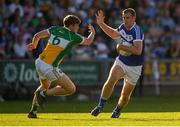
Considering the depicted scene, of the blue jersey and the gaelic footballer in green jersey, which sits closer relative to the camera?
the gaelic footballer in green jersey

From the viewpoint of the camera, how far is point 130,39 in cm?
1570

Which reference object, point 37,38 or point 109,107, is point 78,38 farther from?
point 109,107

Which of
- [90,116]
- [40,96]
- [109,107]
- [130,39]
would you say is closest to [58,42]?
[40,96]

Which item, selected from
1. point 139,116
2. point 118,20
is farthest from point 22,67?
point 139,116

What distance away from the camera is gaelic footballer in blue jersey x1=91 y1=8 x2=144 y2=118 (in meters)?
15.6

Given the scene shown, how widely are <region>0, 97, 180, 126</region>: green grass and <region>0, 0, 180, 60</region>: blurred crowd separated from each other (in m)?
3.28

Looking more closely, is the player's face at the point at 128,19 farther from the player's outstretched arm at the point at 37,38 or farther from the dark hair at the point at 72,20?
the player's outstretched arm at the point at 37,38

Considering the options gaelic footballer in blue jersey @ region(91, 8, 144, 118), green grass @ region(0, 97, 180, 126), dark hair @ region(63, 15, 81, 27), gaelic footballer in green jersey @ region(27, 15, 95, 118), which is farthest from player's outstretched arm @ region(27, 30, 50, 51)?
green grass @ region(0, 97, 180, 126)

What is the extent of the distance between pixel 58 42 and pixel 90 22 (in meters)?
11.1

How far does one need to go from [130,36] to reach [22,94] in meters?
8.89

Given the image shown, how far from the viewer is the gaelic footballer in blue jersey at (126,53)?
1560 cm

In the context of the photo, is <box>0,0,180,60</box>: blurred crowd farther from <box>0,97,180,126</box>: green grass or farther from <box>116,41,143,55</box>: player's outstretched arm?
<box>116,41,143,55</box>: player's outstretched arm

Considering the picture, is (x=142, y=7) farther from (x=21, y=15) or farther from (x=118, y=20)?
(x=21, y=15)

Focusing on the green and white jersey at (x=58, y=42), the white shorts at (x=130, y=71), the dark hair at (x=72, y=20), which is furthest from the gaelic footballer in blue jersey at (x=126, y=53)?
the green and white jersey at (x=58, y=42)
